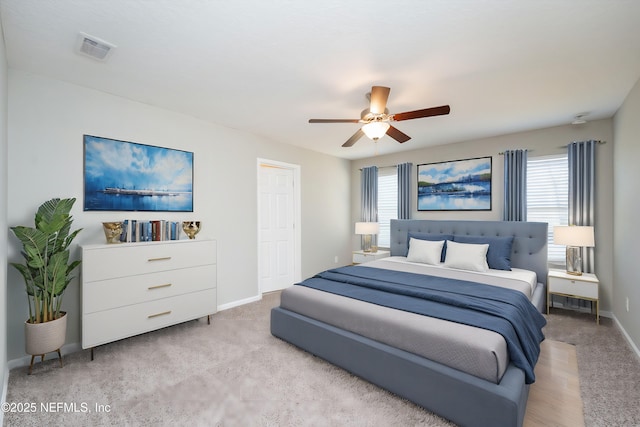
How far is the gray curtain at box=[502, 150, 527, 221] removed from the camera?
13.4 feet

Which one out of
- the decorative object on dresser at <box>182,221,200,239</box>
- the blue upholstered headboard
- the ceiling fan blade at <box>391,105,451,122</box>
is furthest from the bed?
the ceiling fan blade at <box>391,105,451,122</box>

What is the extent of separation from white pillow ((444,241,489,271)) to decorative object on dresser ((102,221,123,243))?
386cm

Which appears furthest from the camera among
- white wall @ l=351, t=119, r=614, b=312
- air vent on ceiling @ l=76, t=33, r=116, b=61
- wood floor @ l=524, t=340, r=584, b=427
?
white wall @ l=351, t=119, r=614, b=312

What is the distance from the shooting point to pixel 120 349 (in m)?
2.74

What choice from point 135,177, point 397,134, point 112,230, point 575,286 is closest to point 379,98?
point 397,134

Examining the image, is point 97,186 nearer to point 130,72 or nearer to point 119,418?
point 130,72

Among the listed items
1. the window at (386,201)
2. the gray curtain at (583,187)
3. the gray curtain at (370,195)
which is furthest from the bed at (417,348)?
the gray curtain at (370,195)

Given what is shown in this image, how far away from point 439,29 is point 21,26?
8.93 feet

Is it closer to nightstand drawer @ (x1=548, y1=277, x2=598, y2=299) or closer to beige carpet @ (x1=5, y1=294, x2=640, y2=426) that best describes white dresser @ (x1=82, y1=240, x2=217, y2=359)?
beige carpet @ (x1=5, y1=294, x2=640, y2=426)

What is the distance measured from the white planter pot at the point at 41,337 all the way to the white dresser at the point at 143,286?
184 millimetres

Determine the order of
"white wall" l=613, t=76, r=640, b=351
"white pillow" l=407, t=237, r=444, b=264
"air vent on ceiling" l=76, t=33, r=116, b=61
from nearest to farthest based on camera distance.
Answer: "air vent on ceiling" l=76, t=33, r=116, b=61 < "white wall" l=613, t=76, r=640, b=351 < "white pillow" l=407, t=237, r=444, b=264

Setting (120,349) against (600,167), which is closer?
(120,349)

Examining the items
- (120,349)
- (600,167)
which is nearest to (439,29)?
(600,167)

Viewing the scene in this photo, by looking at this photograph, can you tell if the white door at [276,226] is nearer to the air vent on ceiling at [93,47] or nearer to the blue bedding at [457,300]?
the blue bedding at [457,300]
